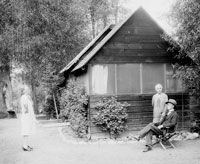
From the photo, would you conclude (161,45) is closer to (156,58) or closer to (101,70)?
(156,58)

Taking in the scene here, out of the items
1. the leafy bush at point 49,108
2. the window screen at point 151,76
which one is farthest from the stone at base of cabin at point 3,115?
the window screen at point 151,76

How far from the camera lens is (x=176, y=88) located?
12719mm

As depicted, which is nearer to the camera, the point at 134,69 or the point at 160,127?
the point at 160,127

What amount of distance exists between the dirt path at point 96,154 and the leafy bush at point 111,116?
101 cm

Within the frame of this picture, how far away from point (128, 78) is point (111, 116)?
6.25 ft

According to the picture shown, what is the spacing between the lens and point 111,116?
11.3m

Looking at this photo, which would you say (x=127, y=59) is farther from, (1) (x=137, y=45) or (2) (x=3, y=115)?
(2) (x=3, y=115)

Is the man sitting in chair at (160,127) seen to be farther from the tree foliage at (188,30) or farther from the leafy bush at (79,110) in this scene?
the leafy bush at (79,110)

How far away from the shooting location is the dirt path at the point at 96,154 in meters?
7.91

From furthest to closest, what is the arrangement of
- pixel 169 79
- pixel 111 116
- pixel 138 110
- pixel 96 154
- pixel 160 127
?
pixel 169 79 → pixel 138 110 → pixel 111 116 → pixel 160 127 → pixel 96 154

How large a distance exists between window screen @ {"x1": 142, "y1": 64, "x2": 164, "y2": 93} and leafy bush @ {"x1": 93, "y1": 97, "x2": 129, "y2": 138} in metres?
1.46

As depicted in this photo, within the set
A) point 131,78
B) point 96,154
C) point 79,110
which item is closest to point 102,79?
point 131,78

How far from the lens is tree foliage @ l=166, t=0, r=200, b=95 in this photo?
383 inches

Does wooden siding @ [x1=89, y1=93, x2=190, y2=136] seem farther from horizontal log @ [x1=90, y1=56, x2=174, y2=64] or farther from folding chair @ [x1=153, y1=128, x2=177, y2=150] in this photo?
folding chair @ [x1=153, y1=128, x2=177, y2=150]
